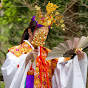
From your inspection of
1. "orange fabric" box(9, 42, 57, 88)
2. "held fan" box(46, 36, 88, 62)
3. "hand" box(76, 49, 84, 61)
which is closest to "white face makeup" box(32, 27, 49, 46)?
"held fan" box(46, 36, 88, 62)

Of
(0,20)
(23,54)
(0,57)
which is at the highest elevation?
(0,20)

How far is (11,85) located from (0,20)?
192 inches

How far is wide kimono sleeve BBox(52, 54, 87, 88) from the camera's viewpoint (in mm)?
3463

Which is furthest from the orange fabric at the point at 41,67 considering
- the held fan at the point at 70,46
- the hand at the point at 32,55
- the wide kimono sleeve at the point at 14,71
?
the held fan at the point at 70,46

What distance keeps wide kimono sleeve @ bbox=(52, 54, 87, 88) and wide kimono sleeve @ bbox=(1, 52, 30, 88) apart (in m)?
0.45

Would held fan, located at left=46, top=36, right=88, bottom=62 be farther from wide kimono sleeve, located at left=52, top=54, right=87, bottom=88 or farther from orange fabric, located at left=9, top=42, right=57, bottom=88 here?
orange fabric, located at left=9, top=42, right=57, bottom=88

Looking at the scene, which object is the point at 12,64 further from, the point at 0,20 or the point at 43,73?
the point at 0,20

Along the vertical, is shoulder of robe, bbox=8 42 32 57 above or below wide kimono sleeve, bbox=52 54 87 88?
above

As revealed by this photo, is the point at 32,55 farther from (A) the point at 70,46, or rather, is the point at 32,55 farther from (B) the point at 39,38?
(A) the point at 70,46

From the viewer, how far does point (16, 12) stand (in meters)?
7.14

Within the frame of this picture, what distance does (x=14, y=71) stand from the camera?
361cm

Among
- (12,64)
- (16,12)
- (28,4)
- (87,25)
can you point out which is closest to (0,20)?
(16,12)

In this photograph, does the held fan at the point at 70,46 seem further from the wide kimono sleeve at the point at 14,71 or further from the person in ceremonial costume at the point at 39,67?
the wide kimono sleeve at the point at 14,71

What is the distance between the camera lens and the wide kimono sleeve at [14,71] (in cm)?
351
